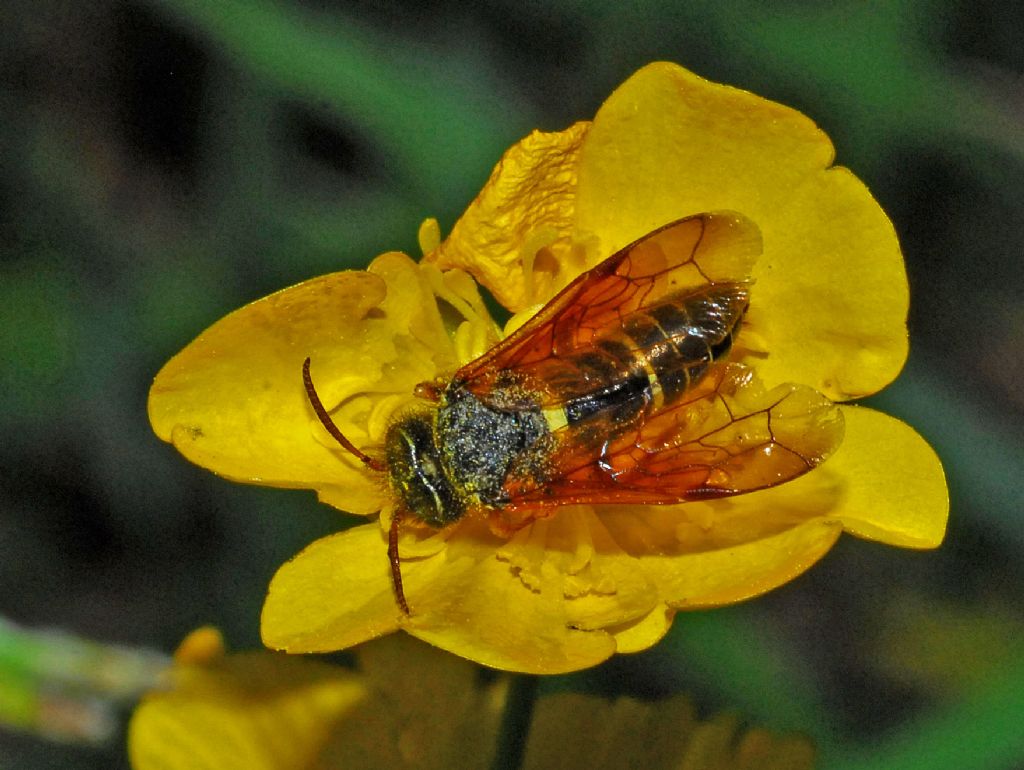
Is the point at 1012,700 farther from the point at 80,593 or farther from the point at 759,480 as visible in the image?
the point at 80,593

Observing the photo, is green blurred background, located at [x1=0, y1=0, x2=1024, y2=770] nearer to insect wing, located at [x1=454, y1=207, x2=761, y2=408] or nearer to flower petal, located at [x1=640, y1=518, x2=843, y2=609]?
flower petal, located at [x1=640, y1=518, x2=843, y2=609]

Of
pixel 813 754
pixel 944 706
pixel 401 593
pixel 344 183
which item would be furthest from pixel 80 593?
pixel 944 706

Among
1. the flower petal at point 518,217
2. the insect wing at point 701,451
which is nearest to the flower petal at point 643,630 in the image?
the insect wing at point 701,451

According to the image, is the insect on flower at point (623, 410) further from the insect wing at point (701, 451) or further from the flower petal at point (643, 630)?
the flower petal at point (643, 630)

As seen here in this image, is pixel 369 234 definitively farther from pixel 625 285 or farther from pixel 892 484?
pixel 892 484

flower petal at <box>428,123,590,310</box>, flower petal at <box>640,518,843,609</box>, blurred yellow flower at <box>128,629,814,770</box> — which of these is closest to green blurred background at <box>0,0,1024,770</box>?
blurred yellow flower at <box>128,629,814,770</box>

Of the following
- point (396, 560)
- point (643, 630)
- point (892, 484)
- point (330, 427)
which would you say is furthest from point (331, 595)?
point (892, 484)
